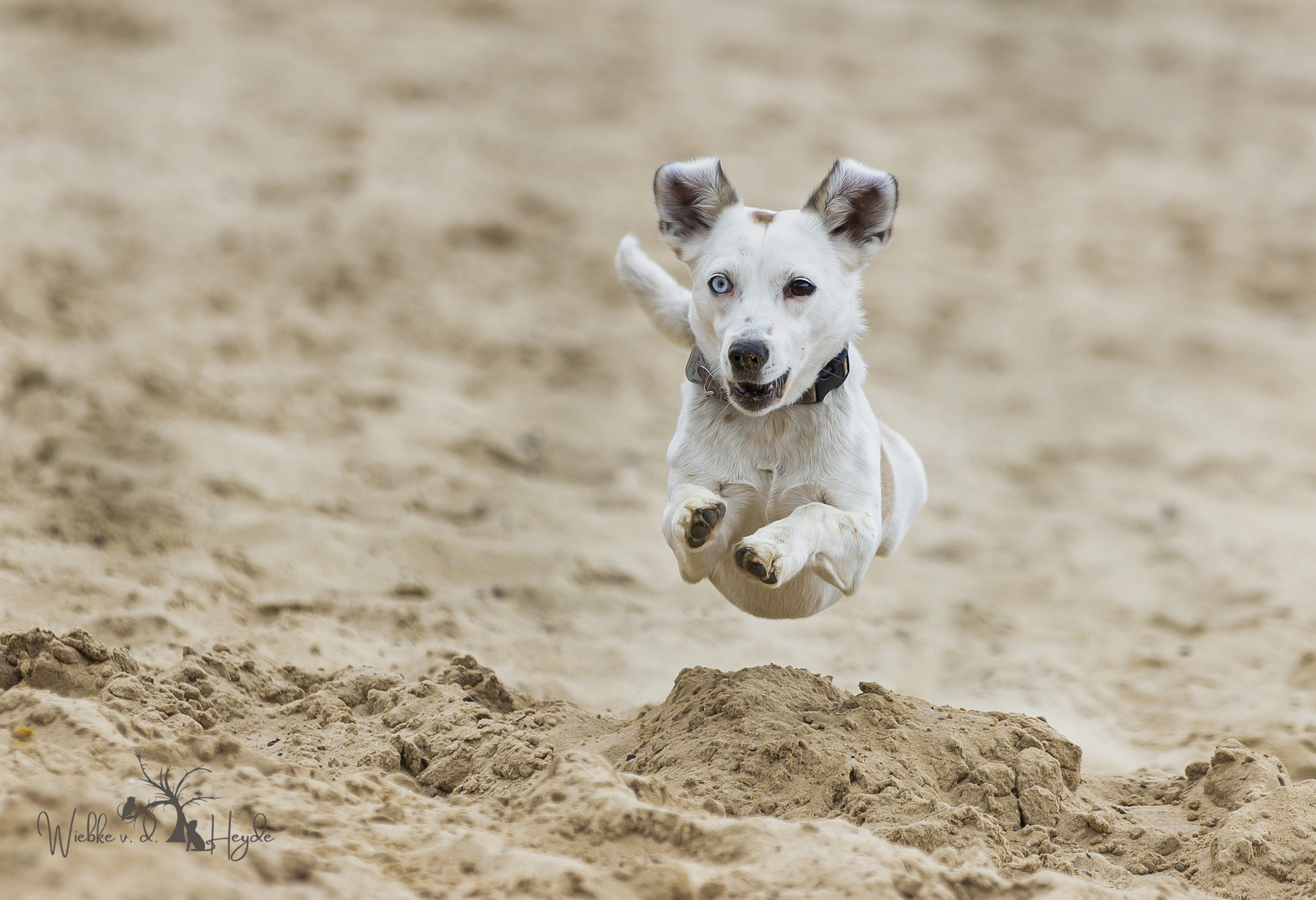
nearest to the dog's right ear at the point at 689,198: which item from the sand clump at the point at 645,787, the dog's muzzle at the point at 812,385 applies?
the dog's muzzle at the point at 812,385

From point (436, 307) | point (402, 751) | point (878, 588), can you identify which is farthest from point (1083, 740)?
point (436, 307)

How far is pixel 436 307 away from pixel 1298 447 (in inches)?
253

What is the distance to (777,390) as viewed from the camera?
10.7 feet

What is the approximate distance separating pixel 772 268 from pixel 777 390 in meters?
0.39

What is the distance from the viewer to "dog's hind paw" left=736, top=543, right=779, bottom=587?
2.94 m

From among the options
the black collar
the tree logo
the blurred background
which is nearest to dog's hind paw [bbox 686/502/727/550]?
the black collar

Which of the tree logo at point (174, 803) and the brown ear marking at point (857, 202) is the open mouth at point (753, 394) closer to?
the brown ear marking at point (857, 202)

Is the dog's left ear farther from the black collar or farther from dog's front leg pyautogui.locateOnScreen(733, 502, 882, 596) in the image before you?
dog's front leg pyautogui.locateOnScreen(733, 502, 882, 596)

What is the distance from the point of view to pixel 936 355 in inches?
358

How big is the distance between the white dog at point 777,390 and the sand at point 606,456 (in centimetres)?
59

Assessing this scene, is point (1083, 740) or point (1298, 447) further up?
point (1298, 447)

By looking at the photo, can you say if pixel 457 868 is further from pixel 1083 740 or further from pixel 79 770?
pixel 1083 740

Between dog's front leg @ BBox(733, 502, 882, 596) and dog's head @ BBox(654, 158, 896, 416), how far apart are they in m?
0.35

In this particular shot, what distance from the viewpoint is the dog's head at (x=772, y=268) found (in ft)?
10.6
